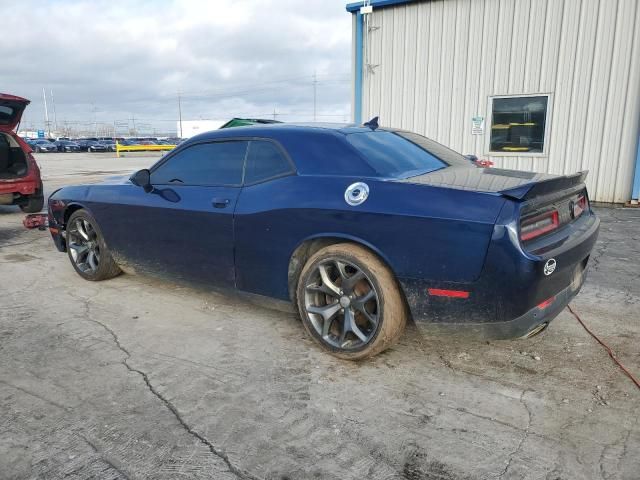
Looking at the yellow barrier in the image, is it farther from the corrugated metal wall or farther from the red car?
the corrugated metal wall

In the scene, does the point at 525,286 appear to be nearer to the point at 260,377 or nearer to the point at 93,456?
the point at 260,377

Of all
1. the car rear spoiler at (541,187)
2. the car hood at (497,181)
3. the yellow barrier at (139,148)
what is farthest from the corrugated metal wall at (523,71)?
the yellow barrier at (139,148)

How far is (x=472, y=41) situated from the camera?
989 cm

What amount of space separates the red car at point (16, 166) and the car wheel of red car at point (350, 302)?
24.5ft

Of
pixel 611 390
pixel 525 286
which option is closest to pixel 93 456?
pixel 525 286

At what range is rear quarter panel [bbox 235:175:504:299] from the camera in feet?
8.54

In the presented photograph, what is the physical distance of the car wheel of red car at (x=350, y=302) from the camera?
2.91 m

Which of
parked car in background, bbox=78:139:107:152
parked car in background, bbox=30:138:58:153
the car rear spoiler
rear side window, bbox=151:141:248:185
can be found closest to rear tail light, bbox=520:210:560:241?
the car rear spoiler

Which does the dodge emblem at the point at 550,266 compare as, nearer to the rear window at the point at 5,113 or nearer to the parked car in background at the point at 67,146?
the rear window at the point at 5,113

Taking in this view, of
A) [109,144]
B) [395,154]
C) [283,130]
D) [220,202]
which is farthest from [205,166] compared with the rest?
[109,144]

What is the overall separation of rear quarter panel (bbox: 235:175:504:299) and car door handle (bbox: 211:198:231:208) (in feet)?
0.45

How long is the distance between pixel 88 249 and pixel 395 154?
3.24m

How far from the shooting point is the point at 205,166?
3865 mm

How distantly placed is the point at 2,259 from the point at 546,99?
9.36m
